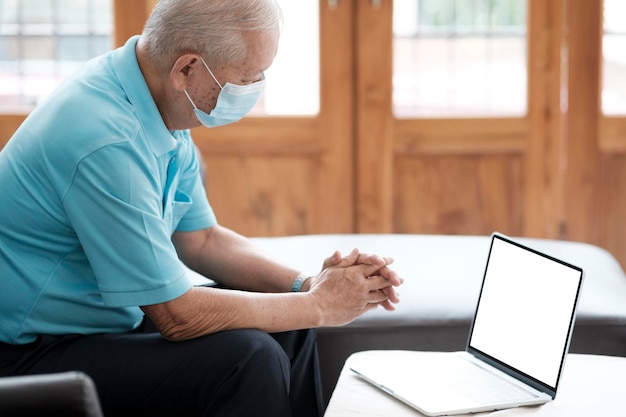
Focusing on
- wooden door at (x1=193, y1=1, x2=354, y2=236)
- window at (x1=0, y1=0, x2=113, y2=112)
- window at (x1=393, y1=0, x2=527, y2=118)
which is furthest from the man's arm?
window at (x1=0, y1=0, x2=113, y2=112)

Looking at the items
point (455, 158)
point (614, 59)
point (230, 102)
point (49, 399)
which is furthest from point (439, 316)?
point (614, 59)

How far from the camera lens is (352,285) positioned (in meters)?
1.73

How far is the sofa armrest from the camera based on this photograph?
974 mm

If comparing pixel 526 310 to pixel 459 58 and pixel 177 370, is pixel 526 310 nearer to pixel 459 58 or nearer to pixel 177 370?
pixel 177 370

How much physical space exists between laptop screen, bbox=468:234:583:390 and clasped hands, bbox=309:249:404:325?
0.18 metres

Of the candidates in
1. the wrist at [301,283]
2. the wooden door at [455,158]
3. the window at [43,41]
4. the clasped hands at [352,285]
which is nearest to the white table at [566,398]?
the clasped hands at [352,285]

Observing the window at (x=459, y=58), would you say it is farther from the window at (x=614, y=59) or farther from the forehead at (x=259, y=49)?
the forehead at (x=259, y=49)

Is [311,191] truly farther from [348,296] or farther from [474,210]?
[348,296]

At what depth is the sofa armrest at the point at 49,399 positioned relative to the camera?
97 cm

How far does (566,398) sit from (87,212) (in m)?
0.80

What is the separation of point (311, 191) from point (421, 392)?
1885 millimetres

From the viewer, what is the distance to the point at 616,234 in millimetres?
3293

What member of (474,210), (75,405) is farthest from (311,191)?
(75,405)

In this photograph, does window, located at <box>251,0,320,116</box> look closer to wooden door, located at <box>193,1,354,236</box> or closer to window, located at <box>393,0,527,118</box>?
wooden door, located at <box>193,1,354,236</box>
